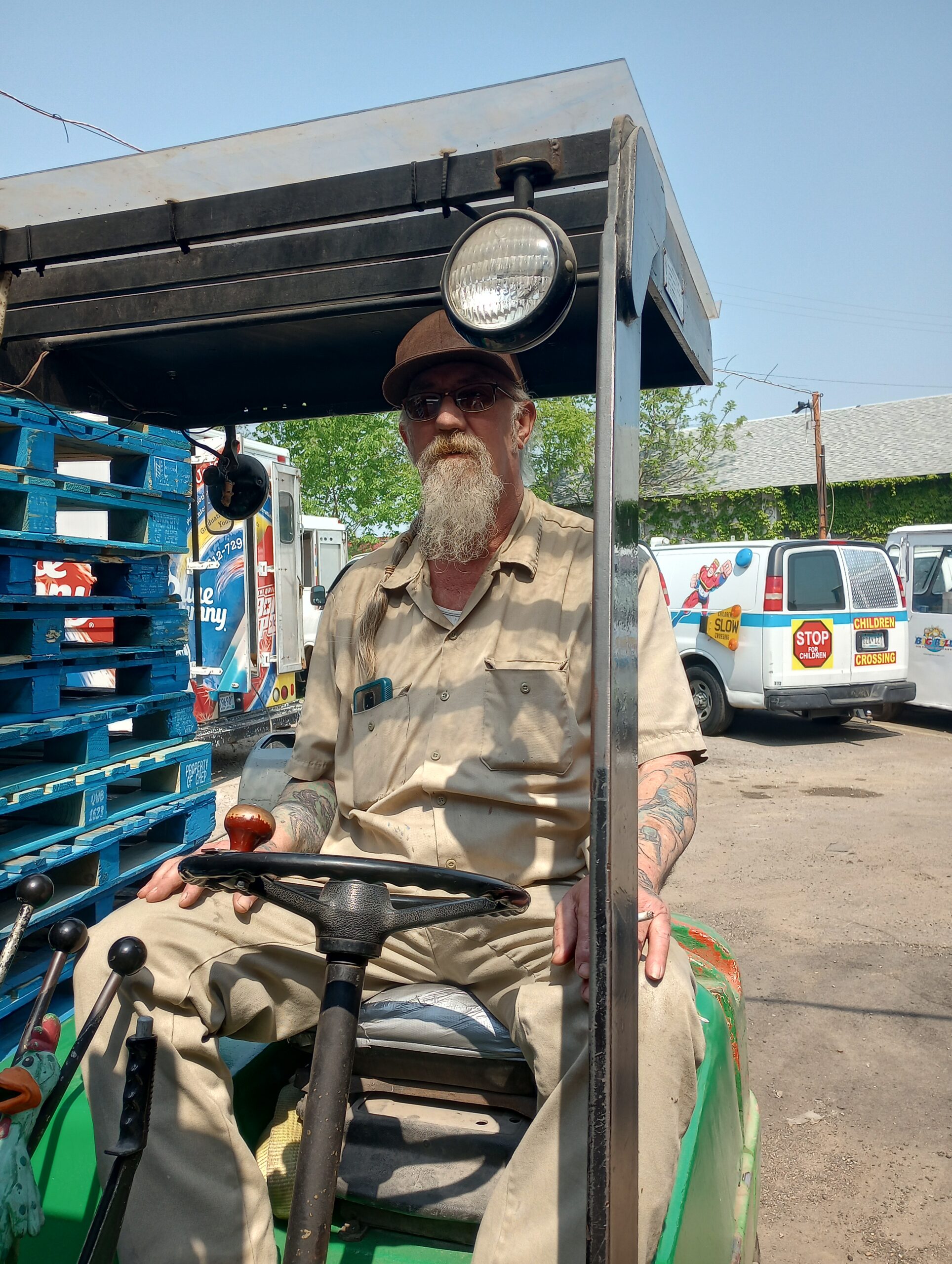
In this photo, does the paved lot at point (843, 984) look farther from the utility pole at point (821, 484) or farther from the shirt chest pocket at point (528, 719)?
the utility pole at point (821, 484)

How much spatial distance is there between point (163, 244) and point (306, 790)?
127 centimetres

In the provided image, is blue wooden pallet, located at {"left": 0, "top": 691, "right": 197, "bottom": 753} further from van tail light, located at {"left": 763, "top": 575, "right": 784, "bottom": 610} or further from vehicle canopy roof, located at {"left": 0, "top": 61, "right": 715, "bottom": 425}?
van tail light, located at {"left": 763, "top": 575, "right": 784, "bottom": 610}

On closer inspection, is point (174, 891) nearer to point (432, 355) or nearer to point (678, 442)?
point (432, 355)

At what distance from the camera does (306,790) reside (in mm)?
2404

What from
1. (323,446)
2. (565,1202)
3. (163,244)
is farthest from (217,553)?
(323,446)

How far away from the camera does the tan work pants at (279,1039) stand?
4.55ft

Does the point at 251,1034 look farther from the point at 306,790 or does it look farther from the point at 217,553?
the point at 217,553

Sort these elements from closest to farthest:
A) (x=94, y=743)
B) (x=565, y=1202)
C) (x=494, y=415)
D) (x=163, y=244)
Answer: (x=565, y=1202) → (x=163, y=244) → (x=494, y=415) → (x=94, y=743)

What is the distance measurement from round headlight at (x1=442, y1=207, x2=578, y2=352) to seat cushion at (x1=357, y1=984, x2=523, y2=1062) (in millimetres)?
1181

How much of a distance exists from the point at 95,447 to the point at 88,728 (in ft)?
3.19

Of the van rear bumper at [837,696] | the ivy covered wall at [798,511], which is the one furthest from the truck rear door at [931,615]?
the ivy covered wall at [798,511]

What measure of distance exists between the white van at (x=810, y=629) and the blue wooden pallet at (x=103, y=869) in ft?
23.1

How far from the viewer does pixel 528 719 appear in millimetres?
2105

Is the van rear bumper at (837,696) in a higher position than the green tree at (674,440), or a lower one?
lower
